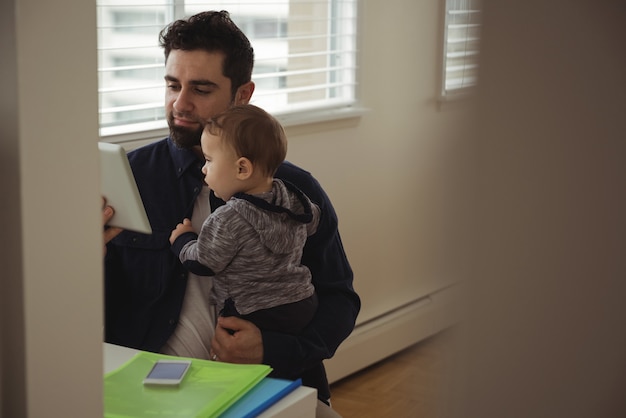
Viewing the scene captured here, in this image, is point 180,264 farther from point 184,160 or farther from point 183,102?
point 183,102

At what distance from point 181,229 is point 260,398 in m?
0.74

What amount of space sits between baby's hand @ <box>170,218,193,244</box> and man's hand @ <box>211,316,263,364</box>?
0.73 feet

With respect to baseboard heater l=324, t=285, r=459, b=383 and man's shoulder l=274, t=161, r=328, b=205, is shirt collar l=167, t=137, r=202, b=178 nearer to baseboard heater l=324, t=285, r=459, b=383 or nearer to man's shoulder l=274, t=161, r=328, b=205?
man's shoulder l=274, t=161, r=328, b=205

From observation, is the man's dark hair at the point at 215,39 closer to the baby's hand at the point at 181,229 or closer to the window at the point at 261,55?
the baby's hand at the point at 181,229

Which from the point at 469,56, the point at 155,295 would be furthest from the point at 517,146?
the point at 155,295

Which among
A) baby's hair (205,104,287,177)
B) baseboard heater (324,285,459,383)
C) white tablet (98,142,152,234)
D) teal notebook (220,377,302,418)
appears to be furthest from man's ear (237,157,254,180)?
baseboard heater (324,285,459,383)

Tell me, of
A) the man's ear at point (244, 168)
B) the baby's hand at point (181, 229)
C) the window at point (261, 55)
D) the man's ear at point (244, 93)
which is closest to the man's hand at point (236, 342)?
the baby's hand at point (181, 229)

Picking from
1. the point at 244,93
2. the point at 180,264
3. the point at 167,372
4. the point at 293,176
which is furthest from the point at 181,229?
the point at 167,372

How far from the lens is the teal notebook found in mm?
1235

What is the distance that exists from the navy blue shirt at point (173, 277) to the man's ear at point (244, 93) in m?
0.23

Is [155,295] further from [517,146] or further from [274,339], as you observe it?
[517,146]

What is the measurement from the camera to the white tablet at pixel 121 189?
52.9 inches

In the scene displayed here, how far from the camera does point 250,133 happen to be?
1.89 metres

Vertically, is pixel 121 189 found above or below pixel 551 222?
below
